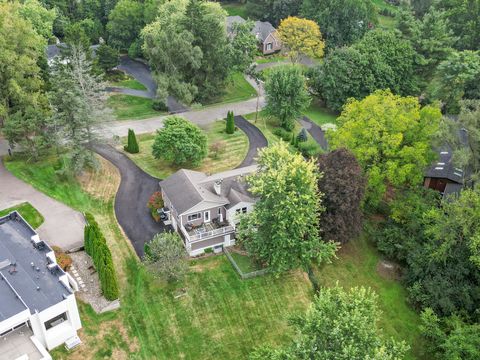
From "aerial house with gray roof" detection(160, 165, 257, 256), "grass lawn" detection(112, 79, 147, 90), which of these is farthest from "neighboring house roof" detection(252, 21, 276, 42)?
"aerial house with gray roof" detection(160, 165, 257, 256)

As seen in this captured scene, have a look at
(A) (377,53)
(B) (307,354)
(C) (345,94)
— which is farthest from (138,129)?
(B) (307,354)

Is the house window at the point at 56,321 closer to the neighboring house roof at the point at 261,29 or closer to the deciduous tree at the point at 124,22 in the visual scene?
the deciduous tree at the point at 124,22

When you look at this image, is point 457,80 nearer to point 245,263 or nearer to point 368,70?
point 368,70

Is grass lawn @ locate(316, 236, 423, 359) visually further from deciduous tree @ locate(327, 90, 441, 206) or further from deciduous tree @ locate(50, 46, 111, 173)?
deciduous tree @ locate(50, 46, 111, 173)

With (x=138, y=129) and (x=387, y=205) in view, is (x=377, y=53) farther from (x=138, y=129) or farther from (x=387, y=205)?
(x=138, y=129)

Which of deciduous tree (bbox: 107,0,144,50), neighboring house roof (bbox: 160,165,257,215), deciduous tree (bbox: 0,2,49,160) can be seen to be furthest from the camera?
deciduous tree (bbox: 107,0,144,50)
